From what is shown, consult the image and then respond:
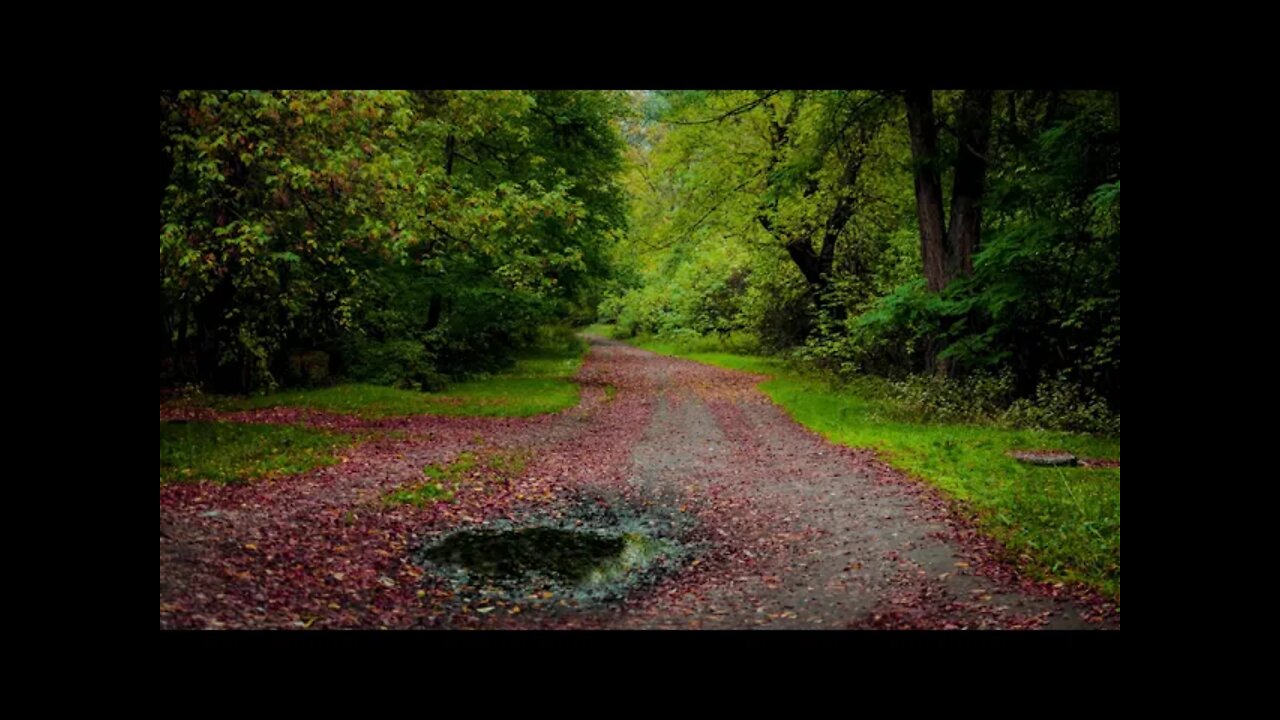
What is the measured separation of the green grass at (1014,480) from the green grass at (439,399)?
555 cm

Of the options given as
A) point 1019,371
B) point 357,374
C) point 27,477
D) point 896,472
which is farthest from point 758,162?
point 27,477

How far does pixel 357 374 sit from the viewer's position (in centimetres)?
1886

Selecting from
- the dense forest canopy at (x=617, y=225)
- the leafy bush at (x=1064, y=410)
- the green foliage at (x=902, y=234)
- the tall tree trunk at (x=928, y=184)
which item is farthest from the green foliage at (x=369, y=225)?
the leafy bush at (x=1064, y=410)

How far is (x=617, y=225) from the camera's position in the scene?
26.2 metres

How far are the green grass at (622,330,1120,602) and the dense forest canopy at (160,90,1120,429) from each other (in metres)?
1.78

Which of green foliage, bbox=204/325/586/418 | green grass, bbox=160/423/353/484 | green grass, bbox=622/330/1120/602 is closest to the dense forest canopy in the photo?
green foliage, bbox=204/325/586/418

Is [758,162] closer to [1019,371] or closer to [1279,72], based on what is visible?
[1019,371]

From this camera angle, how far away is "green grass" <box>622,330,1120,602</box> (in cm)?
691

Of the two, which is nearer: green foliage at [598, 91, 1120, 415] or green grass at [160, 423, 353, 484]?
green grass at [160, 423, 353, 484]

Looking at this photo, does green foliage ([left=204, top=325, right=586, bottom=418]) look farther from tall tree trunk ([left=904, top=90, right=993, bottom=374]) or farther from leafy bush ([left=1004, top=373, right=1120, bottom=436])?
leafy bush ([left=1004, top=373, right=1120, bottom=436])

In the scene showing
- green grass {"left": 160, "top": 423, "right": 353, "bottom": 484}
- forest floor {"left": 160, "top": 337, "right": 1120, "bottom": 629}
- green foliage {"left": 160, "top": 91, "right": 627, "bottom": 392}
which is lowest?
forest floor {"left": 160, "top": 337, "right": 1120, "bottom": 629}

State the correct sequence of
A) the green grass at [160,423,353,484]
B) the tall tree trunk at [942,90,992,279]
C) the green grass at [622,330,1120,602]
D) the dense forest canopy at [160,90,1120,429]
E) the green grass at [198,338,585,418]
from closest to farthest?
the green grass at [622,330,1120,602] < the green grass at [160,423,353,484] < the dense forest canopy at [160,90,1120,429] < the tall tree trunk at [942,90,992,279] < the green grass at [198,338,585,418]
